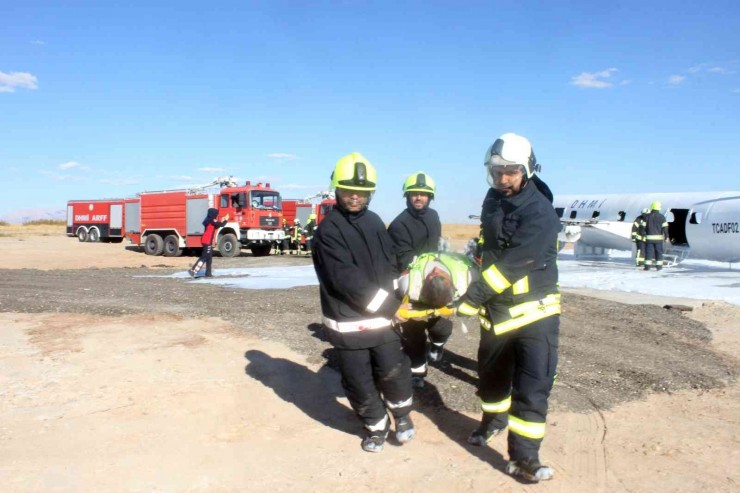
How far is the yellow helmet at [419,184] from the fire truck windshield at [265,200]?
1949 centimetres

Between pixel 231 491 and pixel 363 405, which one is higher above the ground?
pixel 363 405

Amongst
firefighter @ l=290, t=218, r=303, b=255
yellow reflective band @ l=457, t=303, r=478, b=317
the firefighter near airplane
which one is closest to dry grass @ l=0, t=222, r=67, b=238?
firefighter @ l=290, t=218, r=303, b=255

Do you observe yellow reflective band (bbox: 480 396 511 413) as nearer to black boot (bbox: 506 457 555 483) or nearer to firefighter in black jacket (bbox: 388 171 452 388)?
black boot (bbox: 506 457 555 483)

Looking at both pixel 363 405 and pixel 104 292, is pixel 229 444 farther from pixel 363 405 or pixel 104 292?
pixel 104 292

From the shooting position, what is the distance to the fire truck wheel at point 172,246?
2614 centimetres

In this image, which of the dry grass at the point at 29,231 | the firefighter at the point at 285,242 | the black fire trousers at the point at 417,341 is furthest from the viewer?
the dry grass at the point at 29,231

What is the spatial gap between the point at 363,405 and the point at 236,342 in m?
3.16

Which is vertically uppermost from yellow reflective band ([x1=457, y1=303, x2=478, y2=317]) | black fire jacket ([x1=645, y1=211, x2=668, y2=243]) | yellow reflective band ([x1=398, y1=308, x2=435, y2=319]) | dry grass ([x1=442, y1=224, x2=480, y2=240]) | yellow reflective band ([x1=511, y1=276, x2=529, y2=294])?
black fire jacket ([x1=645, y1=211, x2=668, y2=243])

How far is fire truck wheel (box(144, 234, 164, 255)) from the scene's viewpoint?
27.0 metres

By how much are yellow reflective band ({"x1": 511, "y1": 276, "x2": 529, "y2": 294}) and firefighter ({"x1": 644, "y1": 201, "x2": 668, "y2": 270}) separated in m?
15.7

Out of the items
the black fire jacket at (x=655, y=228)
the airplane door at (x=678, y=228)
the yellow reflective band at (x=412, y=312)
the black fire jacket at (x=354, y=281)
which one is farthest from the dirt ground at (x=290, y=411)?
the airplane door at (x=678, y=228)

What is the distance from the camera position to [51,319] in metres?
8.14

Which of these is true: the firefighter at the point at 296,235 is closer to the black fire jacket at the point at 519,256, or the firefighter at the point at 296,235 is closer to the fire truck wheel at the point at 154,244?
the fire truck wheel at the point at 154,244

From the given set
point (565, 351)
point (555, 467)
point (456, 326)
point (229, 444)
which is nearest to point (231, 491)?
point (229, 444)
